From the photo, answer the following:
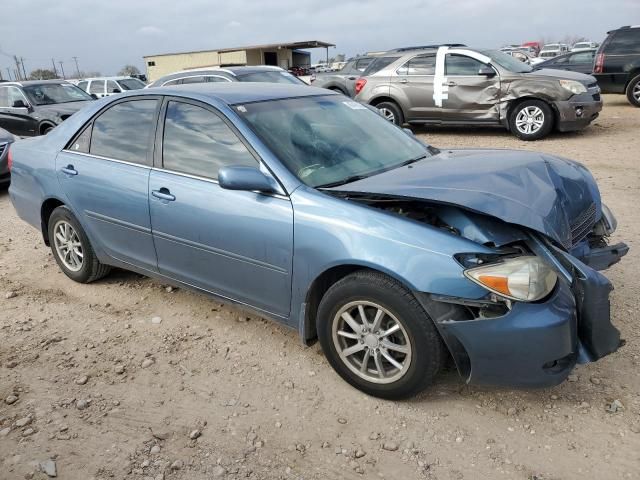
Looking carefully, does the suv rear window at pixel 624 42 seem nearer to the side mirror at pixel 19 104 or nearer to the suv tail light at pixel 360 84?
the suv tail light at pixel 360 84

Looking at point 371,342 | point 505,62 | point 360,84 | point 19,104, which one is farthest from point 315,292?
point 19,104

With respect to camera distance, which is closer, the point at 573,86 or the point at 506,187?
the point at 506,187

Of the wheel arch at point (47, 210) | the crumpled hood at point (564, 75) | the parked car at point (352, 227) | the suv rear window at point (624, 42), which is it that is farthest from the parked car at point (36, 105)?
the suv rear window at point (624, 42)

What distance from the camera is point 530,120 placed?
9.77 m

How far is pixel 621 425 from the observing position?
8.68 feet

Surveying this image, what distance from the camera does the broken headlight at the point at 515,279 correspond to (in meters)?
2.46

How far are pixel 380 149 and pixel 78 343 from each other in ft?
7.99

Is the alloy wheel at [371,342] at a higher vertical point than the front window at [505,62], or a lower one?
lower

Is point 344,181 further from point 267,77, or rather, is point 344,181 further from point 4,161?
point 267,77

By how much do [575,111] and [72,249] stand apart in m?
8.50

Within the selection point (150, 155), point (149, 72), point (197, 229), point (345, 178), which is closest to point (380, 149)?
point (345, 178)

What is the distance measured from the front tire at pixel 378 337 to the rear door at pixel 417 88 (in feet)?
27.9

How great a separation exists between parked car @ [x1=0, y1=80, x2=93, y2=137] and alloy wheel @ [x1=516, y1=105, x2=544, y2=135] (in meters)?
8.97

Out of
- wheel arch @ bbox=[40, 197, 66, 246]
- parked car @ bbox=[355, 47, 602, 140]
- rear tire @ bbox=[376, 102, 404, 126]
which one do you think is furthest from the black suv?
wheel arch @ bbox=[40, 197, 66, 246]
